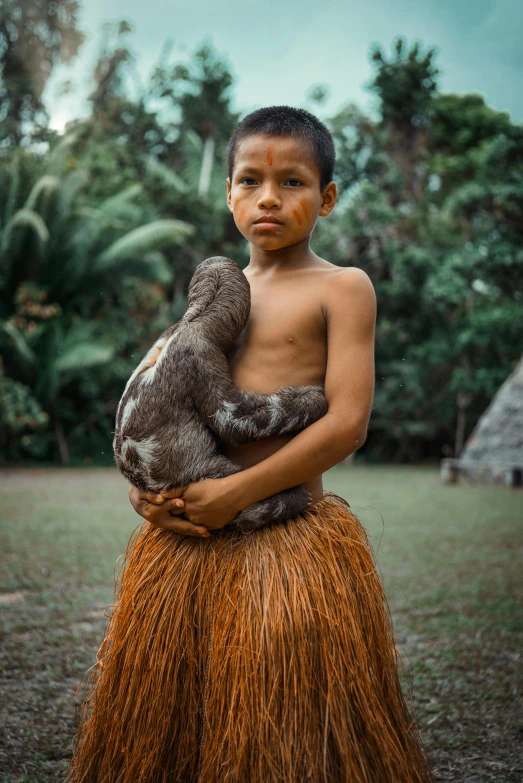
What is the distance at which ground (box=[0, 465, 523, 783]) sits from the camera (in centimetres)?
219

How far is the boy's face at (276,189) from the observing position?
5.17 ft

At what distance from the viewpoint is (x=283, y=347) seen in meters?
1.64

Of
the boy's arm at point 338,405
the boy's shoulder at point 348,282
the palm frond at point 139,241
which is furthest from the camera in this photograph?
the palm frond at point 139,241

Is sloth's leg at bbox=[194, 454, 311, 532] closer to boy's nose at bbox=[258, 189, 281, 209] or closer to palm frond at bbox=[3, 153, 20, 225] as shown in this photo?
boy's nose at bbox=[258, 189, 281, 209]

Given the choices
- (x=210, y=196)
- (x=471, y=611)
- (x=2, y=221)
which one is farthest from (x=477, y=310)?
(x=471, y=611)

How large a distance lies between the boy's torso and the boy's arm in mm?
45

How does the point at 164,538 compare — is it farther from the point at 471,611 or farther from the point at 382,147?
the point at 382,147

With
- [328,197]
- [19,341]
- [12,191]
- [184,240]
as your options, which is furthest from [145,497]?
[184,240]

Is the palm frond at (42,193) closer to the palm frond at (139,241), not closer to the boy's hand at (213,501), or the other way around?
the palm frond at (139,241)

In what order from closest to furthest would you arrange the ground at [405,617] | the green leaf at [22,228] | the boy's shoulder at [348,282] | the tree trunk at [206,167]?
the boy's shoulder at [348,282] → the ground at [405,617] → the green leaf at [22,228] → the tree trunk at [206,167]

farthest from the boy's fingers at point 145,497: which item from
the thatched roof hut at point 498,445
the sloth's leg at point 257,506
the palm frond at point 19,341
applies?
the palm frond at point 19,341

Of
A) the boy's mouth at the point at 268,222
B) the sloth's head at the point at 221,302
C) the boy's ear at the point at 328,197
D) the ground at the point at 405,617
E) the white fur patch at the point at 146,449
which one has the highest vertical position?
the boy's ear at the point at 328,197

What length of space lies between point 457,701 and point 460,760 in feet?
1.51

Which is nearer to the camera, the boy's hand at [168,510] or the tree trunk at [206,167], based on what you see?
the boy's hand at [168,510]
